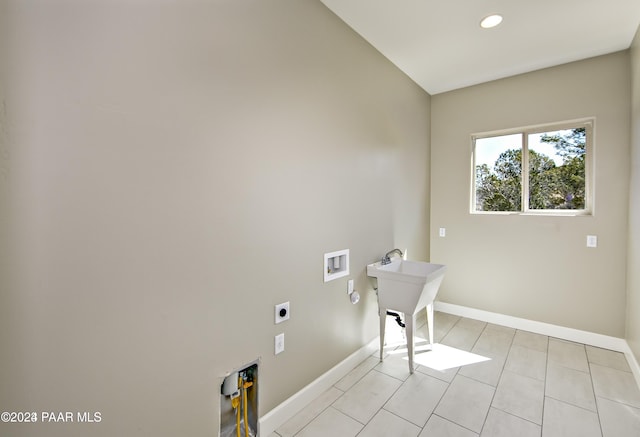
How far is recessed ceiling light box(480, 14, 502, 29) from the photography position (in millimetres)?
2183

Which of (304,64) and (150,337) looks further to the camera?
(304,64)

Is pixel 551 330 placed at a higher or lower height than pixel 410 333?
lower

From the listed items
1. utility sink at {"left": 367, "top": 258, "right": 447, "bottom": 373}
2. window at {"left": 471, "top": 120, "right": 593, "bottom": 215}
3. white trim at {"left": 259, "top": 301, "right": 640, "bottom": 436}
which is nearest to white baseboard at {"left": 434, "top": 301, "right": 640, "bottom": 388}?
white trim at {"left": 259, "top": 301, "right": 640, "bottom": 436}

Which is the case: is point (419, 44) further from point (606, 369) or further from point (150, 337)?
point (606, 369)

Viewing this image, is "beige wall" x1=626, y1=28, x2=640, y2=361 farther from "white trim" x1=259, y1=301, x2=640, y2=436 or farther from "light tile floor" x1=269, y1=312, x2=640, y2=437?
"light tile floor" x1=269, y1=312, x2=640, y2=437

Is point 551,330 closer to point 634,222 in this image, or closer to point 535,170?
point 634,222

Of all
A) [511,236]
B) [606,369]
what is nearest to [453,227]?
[511,236]

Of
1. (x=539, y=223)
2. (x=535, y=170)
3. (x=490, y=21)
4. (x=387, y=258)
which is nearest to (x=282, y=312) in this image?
(x=387, y=258)

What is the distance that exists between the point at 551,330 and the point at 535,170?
167 cm

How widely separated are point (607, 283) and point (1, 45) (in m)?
4.24

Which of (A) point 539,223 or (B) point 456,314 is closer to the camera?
(A) point 539,223

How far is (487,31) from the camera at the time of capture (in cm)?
237

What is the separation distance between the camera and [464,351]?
2646mm

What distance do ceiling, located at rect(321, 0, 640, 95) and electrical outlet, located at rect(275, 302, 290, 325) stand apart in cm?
208
